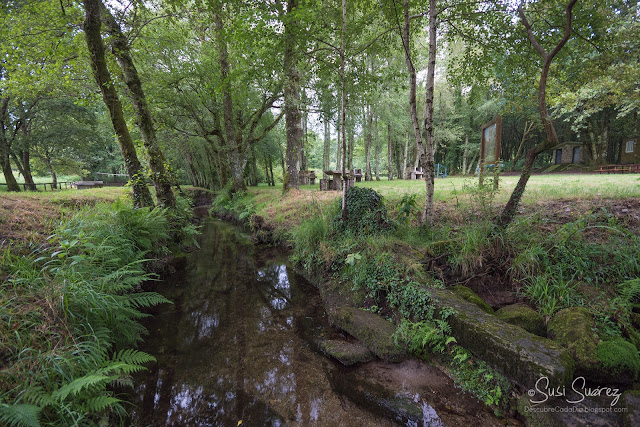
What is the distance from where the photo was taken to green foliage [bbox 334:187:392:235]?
18.5ft

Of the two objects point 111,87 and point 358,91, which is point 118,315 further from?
point 358,91

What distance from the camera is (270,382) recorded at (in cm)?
300

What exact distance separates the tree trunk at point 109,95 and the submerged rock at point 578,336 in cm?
821

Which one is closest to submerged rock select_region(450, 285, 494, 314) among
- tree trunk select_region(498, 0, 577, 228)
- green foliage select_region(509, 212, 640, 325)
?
green foliage select_region(509, 212, 640, 325)

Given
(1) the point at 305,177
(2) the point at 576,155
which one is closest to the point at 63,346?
(1) the point at 305,177

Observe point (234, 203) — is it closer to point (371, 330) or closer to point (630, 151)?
point (371, 330)

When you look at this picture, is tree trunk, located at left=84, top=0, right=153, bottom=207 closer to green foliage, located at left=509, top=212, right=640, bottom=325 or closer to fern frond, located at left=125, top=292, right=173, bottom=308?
fern frond, located at left=125, top=292, right=173, bottom=308

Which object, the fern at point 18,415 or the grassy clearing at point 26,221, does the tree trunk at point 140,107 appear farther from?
the fern at point 18,415

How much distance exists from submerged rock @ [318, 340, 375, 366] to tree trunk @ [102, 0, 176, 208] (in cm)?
626

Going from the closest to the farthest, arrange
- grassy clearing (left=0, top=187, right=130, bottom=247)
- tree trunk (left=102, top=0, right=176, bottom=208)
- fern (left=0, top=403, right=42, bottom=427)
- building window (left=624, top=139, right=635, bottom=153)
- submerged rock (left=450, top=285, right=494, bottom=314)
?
fern (left=0, top=403, right=42, bottom=427), submerged rock (left=450, top=285, right=494, bottom=314), grassy clearing (left=0, top=187, right=130, bottom=247), tree trunk (left=102, top=0, right=176, bottom=208), building window (left=624, top=139, right=635, bottom=153)

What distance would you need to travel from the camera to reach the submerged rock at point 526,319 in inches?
117

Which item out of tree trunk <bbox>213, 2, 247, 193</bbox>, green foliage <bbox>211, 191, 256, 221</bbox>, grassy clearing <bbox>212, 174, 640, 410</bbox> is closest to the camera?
grassy clearing <bbox>212, 174, 640, 410</bbox>

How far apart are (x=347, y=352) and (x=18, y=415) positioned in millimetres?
2963

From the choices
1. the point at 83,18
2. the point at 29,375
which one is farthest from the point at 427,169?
the point at 83,18
